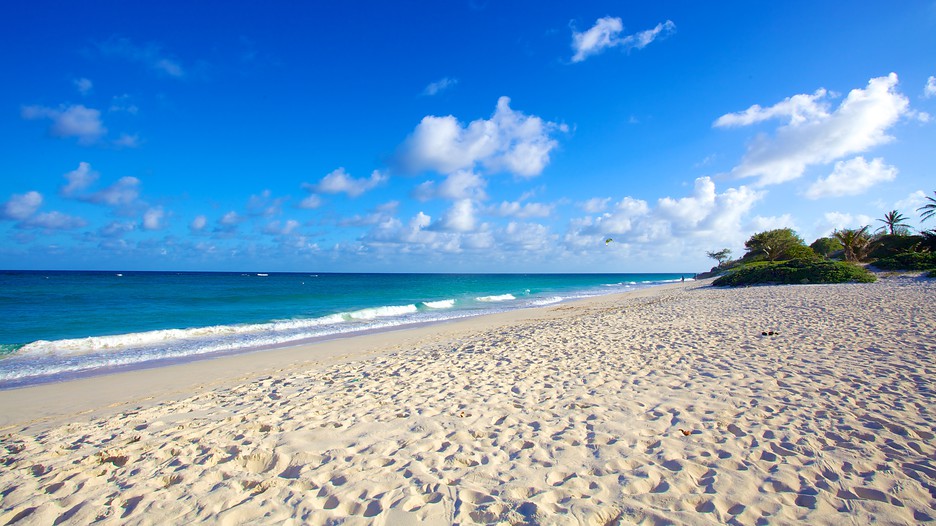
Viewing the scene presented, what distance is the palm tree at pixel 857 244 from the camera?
4031 centimetres

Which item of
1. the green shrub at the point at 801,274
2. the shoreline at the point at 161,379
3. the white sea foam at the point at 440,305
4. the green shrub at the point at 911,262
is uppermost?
the green shrub at the point at 911,262

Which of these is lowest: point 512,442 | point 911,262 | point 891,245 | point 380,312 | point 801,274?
point 380,312

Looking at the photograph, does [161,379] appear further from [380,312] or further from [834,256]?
[834,256]

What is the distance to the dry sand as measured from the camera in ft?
A: 10.6

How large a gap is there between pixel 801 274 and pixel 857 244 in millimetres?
20388

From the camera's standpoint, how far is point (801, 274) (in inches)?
1100

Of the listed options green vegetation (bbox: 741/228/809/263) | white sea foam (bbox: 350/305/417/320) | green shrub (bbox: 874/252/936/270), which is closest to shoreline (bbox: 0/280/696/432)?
white sea foam (bbox: 350/305/417/320)

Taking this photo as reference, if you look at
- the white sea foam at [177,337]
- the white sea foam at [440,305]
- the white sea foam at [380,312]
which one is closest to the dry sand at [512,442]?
the white sea foam at [177,337]

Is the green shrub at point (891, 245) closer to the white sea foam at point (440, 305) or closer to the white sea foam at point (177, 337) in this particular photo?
the white sea foam at point (440, 305)

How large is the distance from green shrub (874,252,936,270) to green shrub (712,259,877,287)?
319cm

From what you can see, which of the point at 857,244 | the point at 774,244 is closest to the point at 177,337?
the point at 857,244

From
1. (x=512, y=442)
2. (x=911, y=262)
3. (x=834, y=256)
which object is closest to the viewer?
(x=512, y=442)

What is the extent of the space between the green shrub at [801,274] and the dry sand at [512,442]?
74.3 feet

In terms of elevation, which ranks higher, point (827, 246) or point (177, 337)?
point (827, 246)
